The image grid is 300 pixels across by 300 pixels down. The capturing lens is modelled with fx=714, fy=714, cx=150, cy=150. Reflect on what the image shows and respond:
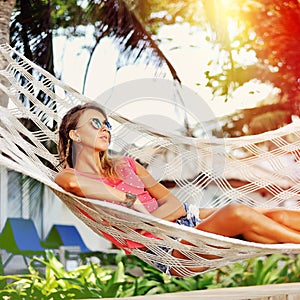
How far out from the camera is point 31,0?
2783 mm

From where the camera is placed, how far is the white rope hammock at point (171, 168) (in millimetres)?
1567

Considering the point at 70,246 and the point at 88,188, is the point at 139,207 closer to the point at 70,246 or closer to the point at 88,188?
the point at 88,188

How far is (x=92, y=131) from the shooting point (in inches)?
69.8

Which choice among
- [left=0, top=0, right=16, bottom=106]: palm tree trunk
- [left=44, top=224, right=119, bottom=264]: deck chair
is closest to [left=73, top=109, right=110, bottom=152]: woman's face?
[left=0, top=0, right=16, bottom=106]: palm tree trunk

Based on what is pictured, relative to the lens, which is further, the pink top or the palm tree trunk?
the palm tree trunk

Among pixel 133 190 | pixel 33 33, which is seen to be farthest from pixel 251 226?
pixel 33 33

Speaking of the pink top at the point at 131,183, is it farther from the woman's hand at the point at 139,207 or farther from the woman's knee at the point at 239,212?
the woman's knee at the point at 239,212

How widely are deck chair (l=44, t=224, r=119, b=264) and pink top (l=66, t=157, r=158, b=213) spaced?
1782 millimetres

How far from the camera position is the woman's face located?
1771 millimetres

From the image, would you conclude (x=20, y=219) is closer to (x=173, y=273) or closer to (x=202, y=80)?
(x=202, y=80)

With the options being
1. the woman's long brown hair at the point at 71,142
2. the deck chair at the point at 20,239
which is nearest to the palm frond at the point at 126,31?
the deck chair at the point at 20,239

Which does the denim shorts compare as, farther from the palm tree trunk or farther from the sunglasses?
the palm tree trunk

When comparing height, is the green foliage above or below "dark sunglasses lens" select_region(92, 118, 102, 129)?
below

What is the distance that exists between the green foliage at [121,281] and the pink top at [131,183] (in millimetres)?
818
